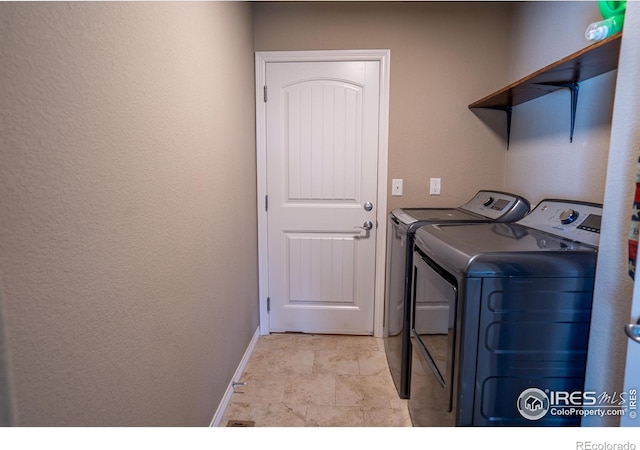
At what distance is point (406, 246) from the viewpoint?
5.57 feet

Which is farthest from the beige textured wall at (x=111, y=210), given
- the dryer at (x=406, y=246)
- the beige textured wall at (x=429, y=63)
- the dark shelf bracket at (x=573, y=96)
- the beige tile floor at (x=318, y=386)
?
the dark shelf bracket at (x=573, y=96)

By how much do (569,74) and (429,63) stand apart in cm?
101

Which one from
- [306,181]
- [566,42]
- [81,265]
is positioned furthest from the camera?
[306,181]

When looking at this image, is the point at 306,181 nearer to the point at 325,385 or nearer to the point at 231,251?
the point at 231,251

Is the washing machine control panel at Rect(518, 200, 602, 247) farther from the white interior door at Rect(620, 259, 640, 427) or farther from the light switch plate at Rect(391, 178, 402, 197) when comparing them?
the light switch plate at Rect(391, 178, 402, 197)

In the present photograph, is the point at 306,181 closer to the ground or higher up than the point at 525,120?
closer to the ground

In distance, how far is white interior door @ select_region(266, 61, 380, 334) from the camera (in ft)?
7.67

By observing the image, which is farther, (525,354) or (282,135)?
(282,135)

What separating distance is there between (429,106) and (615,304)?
172 cm

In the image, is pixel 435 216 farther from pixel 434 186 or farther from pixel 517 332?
pixel 517 332

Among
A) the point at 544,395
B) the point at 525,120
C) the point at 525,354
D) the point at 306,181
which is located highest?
the point at 525,120

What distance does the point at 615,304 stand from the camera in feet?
3.04

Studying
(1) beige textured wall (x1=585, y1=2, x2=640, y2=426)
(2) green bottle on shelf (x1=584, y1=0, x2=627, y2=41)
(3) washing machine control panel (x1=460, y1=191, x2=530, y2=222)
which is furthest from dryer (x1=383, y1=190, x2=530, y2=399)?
(2) green bottle on shelf (x1=584, y1=0, x2=627, y2=41)

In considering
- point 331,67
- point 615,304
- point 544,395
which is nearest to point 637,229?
point 615,304
